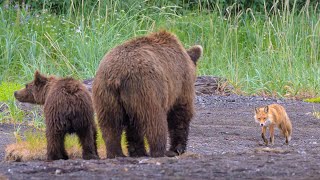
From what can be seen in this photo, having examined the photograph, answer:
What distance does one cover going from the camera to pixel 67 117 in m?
8.72

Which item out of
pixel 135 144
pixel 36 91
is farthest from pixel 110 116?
pixel 36 91

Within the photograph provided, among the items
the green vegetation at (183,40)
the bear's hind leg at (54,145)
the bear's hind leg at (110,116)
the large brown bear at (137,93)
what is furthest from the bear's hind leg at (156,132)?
the green vegetation at (183,40)

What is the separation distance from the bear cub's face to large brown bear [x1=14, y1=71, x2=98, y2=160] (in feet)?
1.67

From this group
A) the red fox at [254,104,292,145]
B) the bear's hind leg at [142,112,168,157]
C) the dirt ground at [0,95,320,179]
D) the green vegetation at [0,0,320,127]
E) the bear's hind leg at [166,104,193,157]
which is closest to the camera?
the dirt ground at [0,95,320,179]

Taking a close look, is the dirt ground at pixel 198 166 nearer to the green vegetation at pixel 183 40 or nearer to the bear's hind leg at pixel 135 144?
the bear's hind leg at pixel 135 144

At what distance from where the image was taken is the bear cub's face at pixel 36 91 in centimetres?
960

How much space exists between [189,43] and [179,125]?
9.43m

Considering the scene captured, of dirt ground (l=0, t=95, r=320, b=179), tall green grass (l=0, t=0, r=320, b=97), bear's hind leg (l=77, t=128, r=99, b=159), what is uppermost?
dirt ground (l=0, t=95, r=320, b=179)

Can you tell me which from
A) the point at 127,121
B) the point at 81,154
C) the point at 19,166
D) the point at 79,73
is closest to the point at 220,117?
the point at 79,73

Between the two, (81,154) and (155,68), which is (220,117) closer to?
(81,154)

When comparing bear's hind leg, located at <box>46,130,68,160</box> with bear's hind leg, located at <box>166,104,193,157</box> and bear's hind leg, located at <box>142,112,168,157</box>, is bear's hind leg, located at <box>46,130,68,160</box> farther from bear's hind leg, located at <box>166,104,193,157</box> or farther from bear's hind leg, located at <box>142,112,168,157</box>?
bear's hind leg, located at <box>166,104,193,157</box>

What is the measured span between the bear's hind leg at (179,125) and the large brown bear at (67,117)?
86 centimetres

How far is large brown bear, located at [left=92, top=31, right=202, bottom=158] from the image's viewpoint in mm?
8117

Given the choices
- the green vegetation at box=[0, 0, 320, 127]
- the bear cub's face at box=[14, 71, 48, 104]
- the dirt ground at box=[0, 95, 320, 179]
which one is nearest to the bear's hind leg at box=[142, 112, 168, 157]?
the dirt ground at box=[0, 95, 320, 179]
